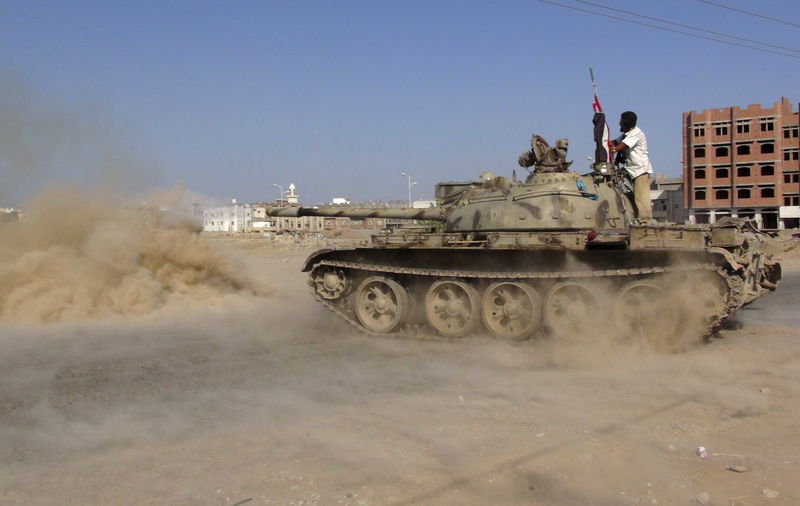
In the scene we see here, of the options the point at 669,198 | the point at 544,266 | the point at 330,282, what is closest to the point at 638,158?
the point at 544,266

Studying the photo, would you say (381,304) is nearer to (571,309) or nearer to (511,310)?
(511,310)

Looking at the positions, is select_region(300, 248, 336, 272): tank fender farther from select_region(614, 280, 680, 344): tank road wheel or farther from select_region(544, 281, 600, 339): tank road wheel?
select_region(614, 280, 680, 344): tank road wheel

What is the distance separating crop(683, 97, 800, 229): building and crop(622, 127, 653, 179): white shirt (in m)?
60.5

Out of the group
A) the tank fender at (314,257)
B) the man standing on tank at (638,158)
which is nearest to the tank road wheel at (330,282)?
the tank fender at (314,257)

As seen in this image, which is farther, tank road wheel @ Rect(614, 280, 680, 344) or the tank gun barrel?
the tank gun barrel

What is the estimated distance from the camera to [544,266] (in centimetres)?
1113

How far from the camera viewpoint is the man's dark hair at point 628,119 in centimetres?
1167

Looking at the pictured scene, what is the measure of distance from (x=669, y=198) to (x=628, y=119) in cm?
7387

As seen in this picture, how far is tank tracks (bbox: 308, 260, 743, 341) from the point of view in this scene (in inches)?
370

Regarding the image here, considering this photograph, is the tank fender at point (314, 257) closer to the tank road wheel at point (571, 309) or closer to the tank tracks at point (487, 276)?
the tank tracks at point (487, 276)

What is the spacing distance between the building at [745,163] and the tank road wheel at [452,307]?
62.1 meters

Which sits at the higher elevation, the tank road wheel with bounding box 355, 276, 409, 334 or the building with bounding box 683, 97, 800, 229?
the building with bounding box 683, 97, 800, 229

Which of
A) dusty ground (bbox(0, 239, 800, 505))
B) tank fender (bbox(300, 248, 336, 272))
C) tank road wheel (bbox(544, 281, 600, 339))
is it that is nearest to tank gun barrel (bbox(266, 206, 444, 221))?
tank fender (bbox(300, 248, 336, 272))

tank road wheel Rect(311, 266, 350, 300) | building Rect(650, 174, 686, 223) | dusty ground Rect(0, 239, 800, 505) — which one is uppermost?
building Rect(650, 174, 686, 223)
